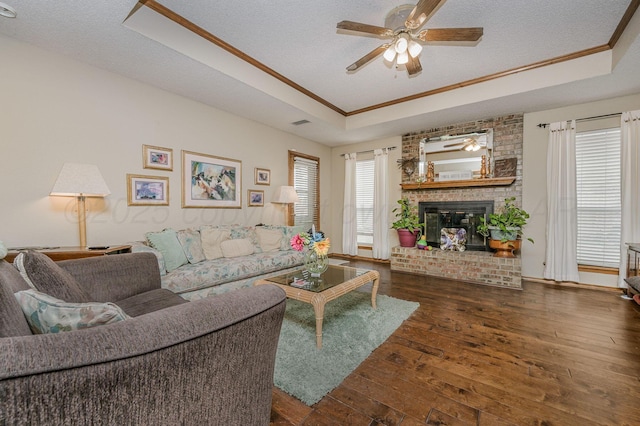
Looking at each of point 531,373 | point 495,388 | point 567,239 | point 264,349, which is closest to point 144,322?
point 264,349

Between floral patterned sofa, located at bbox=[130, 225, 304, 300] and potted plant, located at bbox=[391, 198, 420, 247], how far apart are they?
2.07 metres

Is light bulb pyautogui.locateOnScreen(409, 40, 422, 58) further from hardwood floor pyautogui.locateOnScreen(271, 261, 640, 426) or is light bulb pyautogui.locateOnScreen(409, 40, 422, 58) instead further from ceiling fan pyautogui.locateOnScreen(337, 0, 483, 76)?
hardwood floor pyautogui.locateOnScreen(271, 261, 640, 426)

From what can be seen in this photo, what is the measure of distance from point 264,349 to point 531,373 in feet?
6.29

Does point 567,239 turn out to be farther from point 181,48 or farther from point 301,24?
point 181,48

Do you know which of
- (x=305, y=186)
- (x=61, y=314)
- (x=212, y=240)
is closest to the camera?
(x=61, y=314)

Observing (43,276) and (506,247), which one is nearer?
(43,276)

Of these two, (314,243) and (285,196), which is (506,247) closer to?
(314,243)

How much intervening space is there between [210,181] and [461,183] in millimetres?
3988

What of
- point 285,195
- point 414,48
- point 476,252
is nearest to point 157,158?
point 285,195

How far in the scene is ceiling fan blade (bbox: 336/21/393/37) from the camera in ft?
7.07

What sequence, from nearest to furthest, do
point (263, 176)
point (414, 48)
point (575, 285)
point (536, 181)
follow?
point (414, 48) < point (575, 285) < point (536, 181) < point (263, 176)

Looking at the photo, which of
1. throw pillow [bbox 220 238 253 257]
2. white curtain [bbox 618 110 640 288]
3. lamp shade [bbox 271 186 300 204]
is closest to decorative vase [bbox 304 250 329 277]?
throw pillow [bbox 220 238 253 257]

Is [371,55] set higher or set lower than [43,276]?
higher

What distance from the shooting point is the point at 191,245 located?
3.16 m
